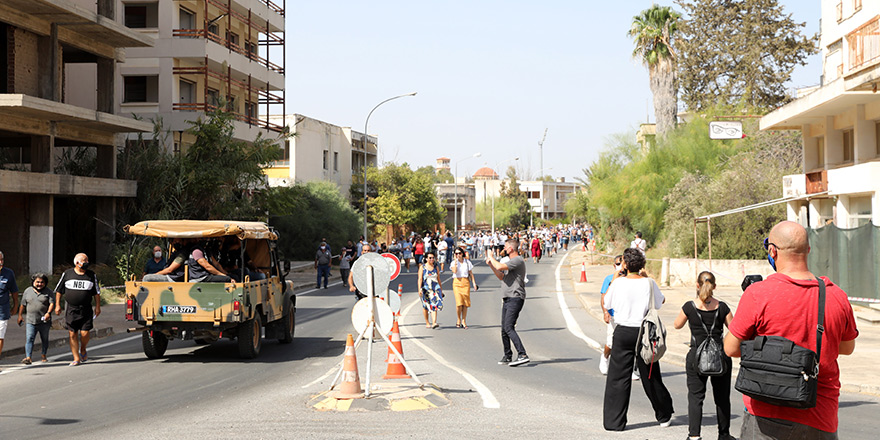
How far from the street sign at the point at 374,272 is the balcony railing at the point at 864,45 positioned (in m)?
16.9

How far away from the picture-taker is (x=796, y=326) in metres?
4.52

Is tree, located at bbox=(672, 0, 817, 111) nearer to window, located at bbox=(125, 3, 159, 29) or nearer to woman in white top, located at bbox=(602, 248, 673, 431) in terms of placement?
window, located at bbox=(125, 3, 159, 29)

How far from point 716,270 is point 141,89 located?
24691 millimetres

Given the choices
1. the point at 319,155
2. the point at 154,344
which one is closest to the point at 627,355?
the point at 154,344

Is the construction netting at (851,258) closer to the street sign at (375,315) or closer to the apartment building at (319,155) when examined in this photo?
the street sign at (375,315)

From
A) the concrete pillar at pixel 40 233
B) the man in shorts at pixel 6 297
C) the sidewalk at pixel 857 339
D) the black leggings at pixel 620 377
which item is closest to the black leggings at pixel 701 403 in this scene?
the black leggings at pixel 620 377

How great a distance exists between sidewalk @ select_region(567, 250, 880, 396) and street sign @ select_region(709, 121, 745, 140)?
8.68m

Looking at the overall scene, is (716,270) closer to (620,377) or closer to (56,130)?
(56,130)

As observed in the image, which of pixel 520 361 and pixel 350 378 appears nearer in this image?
pixel 350 378

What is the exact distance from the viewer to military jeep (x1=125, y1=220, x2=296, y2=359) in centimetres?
1327

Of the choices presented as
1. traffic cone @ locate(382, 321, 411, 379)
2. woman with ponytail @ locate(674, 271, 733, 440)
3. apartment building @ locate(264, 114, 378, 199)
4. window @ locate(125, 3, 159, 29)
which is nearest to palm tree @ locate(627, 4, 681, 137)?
apartment building @ locate(264, 114, 378, 199)

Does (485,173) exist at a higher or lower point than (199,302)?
higher

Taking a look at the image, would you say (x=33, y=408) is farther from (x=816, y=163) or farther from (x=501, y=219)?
(x=501, y=219)

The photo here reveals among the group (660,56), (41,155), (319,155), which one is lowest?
(41,155)
